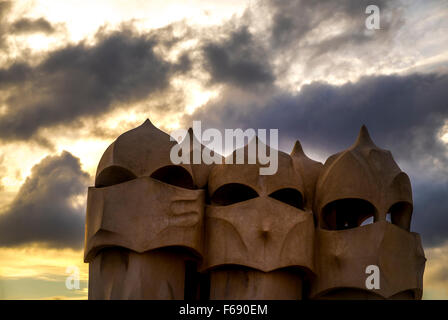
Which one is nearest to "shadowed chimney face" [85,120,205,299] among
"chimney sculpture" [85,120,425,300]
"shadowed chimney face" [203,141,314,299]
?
"chimney sculpture" [85,120,425,300]

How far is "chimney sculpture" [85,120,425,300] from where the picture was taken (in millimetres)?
18531

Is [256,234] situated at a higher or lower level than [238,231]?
lower

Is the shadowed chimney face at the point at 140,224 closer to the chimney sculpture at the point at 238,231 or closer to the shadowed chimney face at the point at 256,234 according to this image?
the chimney sculpture at the point at 238,231

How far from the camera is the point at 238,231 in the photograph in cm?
1902

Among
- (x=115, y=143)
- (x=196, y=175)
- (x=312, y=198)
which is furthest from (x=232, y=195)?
(x=115, y=143)

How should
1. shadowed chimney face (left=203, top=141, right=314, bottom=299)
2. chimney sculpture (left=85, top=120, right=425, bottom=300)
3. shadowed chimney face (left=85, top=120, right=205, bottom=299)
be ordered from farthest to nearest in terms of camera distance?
shadowed chimney face (left=203, top=141, right=314, bottom=299), chimney sculpture (left=85, top=120, right=425, bottom=300), shadowed chimney face (left=85, top=120, right=205, bottom=299)

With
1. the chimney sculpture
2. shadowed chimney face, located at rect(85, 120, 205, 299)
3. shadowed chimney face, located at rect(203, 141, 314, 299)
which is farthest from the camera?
shadowed chimney face, located at rect(203, 141, 314, 299)

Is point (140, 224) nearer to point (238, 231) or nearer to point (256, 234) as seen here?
point (238, 231)

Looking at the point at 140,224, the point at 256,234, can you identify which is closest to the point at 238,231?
the point at 256,234

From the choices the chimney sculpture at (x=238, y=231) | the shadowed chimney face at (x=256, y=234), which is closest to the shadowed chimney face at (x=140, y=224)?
the chimney sculpture at (x=238, y=231)

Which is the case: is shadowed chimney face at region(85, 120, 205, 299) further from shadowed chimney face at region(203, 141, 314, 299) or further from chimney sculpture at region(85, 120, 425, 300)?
shadowed chimney face at region(203, 141, 314, 299)
